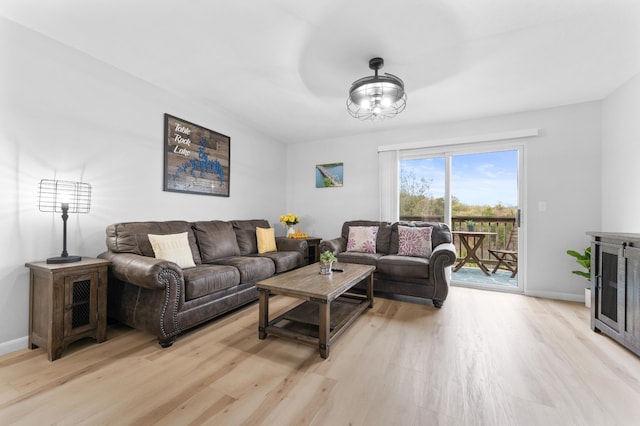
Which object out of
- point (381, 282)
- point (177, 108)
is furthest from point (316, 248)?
point (177, 108)

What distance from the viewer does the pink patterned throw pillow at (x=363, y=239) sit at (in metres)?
3.83

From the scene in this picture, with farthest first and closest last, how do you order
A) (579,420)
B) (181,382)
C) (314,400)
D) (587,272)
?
(587,272) → (181,382) → (314,400) → (579,420)

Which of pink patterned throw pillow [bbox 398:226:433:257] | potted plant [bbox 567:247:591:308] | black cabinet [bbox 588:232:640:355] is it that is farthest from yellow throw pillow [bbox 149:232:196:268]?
potted plant [bbox 567:247:591:308]

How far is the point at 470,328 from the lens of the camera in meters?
2.46

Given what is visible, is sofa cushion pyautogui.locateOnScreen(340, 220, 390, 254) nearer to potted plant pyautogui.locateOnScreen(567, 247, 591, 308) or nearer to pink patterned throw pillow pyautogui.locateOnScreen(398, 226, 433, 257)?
pink patterned throw pillow pyautogui.locateOnScreen(398, 226, 433, 257)

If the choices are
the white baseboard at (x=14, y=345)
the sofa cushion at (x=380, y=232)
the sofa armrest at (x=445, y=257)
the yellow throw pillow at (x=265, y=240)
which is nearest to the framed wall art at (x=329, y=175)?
the sofa cushion at (x=380, y=232)

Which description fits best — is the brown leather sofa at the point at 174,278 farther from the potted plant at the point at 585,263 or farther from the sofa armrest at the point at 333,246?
the potted plant at the point at 585,263

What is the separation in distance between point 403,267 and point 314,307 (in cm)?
119

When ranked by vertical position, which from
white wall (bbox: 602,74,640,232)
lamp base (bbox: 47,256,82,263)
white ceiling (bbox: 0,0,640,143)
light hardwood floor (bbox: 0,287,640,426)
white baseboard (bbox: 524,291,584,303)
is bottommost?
light hardwood floor (bbox: 0,287,640,426)

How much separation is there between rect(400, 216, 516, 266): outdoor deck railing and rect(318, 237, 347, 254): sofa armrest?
1316mm

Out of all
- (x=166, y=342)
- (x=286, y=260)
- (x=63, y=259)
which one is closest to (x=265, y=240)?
(x=286, y=260)

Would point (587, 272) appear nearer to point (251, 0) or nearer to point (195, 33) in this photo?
point (251, 0)

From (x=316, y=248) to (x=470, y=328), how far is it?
93.7 inches

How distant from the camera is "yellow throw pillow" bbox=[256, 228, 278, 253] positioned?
3785 mm
